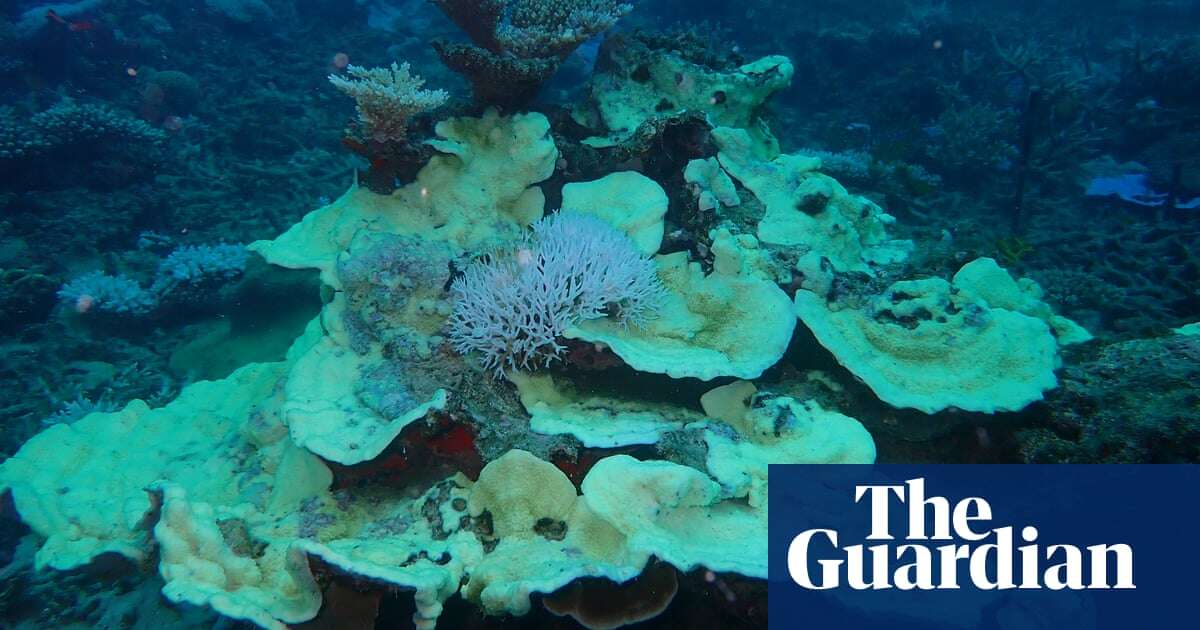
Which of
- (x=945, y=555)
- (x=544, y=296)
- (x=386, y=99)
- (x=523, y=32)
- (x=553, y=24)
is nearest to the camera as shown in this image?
(x=945, y=555)

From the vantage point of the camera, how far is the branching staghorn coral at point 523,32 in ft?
13.3

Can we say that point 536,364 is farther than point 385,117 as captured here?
No

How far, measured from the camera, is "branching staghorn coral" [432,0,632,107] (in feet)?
13.3

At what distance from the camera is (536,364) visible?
10.1 feet

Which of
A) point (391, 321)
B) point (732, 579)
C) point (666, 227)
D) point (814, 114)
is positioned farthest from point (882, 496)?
point (814, 114)

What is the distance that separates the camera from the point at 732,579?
2.41 metres

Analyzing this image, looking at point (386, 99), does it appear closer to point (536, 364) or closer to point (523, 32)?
point (523, 32)

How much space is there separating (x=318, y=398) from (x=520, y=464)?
1.15 metres

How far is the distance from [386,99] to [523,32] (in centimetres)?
128

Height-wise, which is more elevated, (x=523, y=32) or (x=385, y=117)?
(x=523, y=32)

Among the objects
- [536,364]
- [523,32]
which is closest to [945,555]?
[536,364]

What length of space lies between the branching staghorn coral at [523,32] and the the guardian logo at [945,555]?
3.24 m

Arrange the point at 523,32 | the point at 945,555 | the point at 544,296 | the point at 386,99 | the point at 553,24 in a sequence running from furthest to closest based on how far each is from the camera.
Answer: the point at 553,24, the point at 523,32, the point at 386,99, the point at 544,296, the point at 945,555

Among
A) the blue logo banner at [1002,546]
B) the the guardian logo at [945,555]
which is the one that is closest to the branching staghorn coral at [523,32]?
the blue logo banner at [1002,546]
